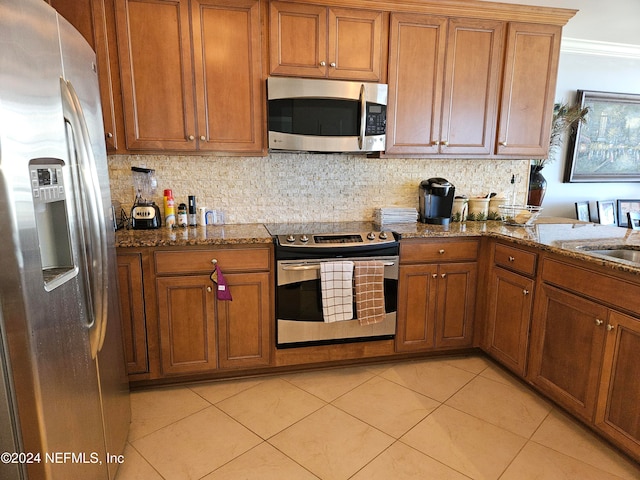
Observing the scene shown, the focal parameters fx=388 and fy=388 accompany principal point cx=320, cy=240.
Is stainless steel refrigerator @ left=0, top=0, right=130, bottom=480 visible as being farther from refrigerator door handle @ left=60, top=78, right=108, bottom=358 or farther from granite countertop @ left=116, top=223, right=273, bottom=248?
granite countertop @ left=116, top=223, right=273, bottom=248

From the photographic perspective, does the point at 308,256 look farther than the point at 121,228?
No

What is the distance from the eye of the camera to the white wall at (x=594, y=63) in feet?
10.6

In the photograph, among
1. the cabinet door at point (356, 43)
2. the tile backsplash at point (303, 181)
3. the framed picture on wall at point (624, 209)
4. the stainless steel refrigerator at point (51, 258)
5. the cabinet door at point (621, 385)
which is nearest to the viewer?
the stainless steel refrigerator at point (51, 258)

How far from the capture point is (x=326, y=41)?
241 centimetres

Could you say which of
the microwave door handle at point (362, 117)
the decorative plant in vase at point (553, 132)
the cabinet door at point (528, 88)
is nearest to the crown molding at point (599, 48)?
the decorative plant in vase at point (553, 132)

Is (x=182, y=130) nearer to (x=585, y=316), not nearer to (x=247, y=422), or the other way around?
(x=247, y=422)

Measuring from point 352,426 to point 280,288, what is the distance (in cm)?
85

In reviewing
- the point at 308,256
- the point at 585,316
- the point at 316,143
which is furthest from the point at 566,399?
the point at 316,143

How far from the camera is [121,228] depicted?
250 cm

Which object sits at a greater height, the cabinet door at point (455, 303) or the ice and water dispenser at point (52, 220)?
the ice and water dispenser at point (52, 220)

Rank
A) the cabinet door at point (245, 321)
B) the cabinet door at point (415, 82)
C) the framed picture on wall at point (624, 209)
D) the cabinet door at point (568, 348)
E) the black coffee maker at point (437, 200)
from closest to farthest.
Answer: the cabinet door at point (568, 348) → the cabinet door at point (245, 321) → the cabinet door at point (415, 82) → the black coffee maker at point (437, 200) → the framed picture on wall at point (624, 209)

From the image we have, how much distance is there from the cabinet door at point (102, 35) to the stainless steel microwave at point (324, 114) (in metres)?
0.88

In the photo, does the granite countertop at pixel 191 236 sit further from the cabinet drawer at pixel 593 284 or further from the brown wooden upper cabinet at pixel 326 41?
the cabinet drawer at pixel 593 284

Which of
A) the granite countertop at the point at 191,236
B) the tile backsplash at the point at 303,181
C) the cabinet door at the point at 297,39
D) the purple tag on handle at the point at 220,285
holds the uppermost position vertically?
the cabinet door at the point at 297,39
